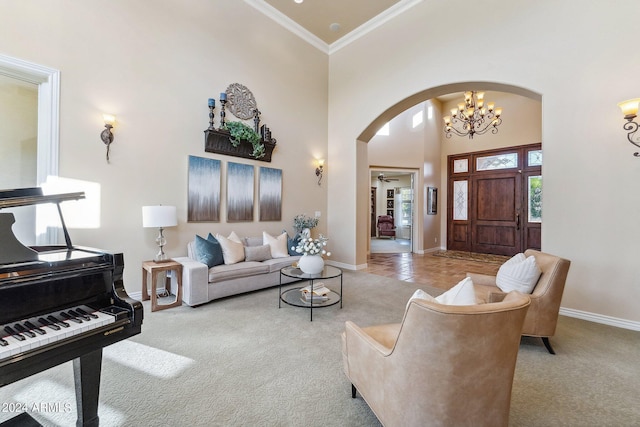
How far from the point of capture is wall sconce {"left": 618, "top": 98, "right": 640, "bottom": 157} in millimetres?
2641

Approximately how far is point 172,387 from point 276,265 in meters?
2.35

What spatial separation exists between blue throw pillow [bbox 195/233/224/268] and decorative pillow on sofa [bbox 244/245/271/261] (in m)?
0.43

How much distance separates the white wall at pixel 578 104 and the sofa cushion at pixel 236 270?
3.83 m

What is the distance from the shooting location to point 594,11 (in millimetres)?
3137

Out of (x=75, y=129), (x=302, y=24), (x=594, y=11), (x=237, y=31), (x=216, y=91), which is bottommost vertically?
(x=75, y=129)

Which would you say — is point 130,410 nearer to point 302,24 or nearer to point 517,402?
point 517,402

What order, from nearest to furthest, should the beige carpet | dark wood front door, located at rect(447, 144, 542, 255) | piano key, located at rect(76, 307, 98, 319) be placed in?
piano key, located at rect(76, 307, 98, 319)
the beige carpet
dark wood front door, located at rect(447, 144, 542, 255)

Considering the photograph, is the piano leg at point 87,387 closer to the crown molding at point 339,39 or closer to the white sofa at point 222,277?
the white sofa at point 222,277

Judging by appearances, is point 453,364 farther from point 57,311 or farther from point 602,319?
point 602,319

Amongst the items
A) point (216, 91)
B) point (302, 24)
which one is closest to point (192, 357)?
point (216, 91)

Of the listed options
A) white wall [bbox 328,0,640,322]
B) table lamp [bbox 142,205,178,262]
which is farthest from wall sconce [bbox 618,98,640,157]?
table lamp [bbox 142,205,178,262]

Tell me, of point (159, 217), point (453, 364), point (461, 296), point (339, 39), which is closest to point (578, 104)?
point (461, 296)

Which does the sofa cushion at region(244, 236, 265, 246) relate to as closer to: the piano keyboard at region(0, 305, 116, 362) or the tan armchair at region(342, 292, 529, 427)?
the piano keyboard at region(0, 305, 116, 362)

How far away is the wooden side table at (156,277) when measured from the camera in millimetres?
3211
